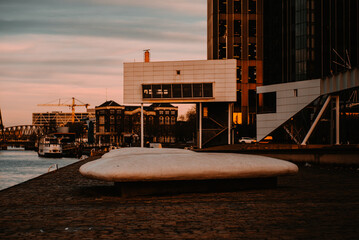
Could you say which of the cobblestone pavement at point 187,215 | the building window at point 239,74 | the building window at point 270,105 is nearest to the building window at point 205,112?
the building window at point 270,105

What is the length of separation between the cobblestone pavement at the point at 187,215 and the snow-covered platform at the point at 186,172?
1.09ft

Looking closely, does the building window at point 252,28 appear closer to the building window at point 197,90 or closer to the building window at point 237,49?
the building window at point 237,49

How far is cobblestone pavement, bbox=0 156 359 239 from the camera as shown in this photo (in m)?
6.81

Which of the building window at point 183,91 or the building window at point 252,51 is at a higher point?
the building window at point 252,51

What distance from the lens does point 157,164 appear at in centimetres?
1070

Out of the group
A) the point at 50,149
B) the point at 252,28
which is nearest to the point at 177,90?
the point at 252,28

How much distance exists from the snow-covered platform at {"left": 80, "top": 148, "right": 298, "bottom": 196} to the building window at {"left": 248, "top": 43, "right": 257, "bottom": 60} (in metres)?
90.1

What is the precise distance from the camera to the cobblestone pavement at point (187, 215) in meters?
6.81

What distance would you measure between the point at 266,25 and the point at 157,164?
90192mm

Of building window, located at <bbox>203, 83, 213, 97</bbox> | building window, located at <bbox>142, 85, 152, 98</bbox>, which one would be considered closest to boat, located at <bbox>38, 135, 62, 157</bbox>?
building window, located at <bbox>142, 85, 152, 98</bbox>

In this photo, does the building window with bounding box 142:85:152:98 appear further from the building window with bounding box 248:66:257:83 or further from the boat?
the boat

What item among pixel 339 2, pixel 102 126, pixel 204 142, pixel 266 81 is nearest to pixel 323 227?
pixel 204 142

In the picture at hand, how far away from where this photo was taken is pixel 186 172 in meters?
10.8

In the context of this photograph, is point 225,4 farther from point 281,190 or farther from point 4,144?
point 4,144
